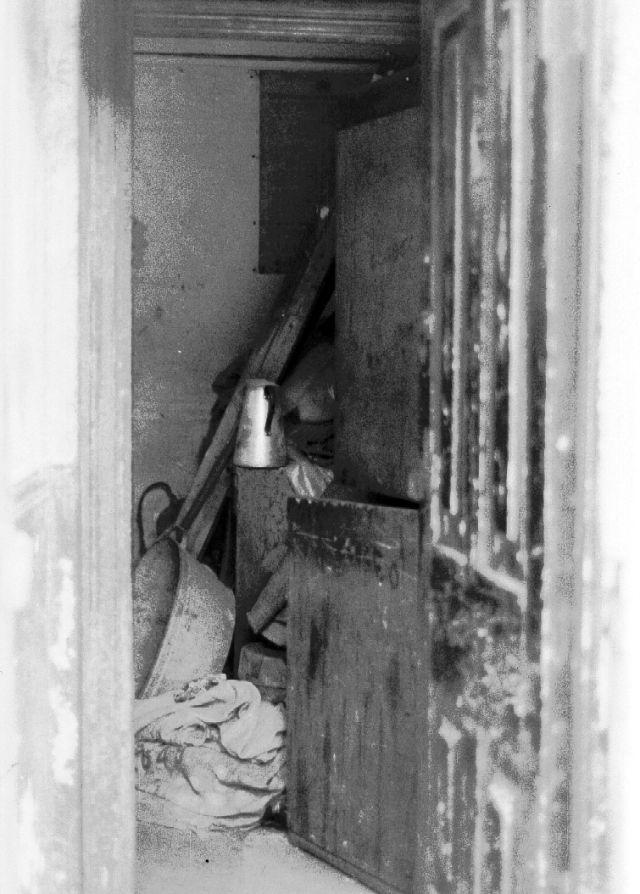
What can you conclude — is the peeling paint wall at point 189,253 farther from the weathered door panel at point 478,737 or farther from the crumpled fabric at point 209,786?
the weathered door panel at point 478,737

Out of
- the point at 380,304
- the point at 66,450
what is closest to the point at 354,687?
the point at 380,304

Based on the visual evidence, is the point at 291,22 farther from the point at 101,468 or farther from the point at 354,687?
the point at 101,468

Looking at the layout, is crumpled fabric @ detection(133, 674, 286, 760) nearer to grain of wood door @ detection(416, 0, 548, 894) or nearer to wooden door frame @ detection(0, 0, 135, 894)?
grain of wood door @ detection(416, 0, 548, 894)

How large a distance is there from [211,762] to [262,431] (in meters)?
1.21

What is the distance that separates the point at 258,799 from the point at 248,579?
968mm

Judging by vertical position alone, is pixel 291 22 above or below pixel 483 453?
above

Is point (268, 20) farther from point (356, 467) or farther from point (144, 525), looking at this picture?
point (144, 525)

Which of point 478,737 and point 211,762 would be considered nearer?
point 478,737

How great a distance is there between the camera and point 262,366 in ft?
14.2

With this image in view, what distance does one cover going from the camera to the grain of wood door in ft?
5.62

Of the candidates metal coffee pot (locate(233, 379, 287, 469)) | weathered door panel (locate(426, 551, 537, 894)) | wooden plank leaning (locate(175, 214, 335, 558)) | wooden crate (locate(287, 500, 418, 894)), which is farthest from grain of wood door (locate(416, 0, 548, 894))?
wooden plank leaning (locate(175, 214, 335, 558))

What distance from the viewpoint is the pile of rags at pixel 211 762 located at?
3.44 m

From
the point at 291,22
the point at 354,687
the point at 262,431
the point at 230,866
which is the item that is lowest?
the point at 230,866

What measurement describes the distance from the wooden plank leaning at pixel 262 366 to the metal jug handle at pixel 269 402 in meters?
0.21
